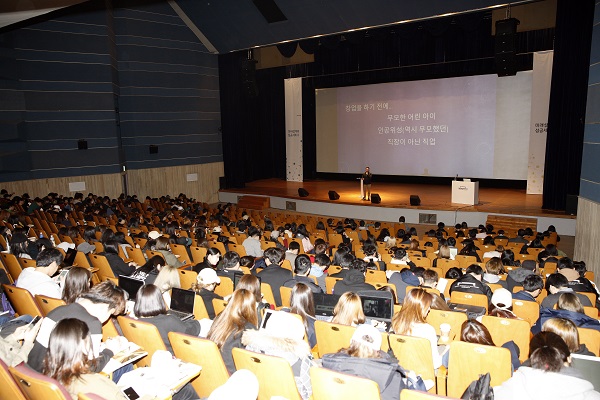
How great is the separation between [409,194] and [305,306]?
14227mm

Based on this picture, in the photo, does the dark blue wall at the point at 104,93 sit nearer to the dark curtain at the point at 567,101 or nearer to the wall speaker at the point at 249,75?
the wall speaker at the point at 249,75

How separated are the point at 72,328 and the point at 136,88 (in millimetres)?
17468

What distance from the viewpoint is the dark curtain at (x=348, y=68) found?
16.2 meters

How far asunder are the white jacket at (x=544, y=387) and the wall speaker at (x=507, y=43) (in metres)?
11.6

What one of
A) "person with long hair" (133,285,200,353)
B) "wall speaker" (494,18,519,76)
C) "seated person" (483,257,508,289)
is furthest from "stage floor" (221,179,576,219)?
"person with long hair" (133,285,200,353)

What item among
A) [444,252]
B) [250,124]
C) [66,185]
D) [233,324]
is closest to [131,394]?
[233,324]

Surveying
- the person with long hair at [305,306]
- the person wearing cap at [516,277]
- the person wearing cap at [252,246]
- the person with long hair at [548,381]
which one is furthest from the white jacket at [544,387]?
the person wearing cap at [252,246]

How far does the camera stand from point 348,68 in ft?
63.9

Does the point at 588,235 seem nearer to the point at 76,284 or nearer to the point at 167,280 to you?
the point at 167,280

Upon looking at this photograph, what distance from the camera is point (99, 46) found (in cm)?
1700

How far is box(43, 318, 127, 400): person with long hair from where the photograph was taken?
2752 mm

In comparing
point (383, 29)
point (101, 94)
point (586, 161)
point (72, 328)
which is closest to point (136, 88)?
point (101, 94)

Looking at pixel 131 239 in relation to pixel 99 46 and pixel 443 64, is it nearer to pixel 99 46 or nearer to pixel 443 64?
pixel 99 46

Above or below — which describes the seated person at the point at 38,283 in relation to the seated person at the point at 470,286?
above
